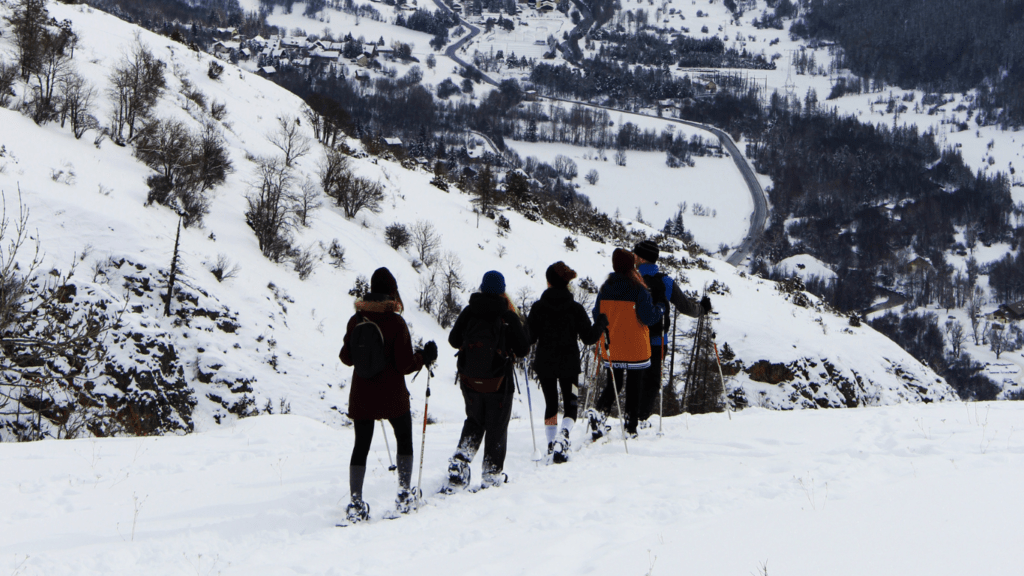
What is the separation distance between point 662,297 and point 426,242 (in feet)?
66.7

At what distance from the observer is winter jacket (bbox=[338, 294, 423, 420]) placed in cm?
→ 441

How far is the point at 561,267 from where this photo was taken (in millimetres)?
5414

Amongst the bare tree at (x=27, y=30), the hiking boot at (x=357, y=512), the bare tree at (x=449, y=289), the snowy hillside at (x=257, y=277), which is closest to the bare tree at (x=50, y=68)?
the bare tree at (x=27, y=30)

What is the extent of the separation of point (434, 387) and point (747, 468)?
13418 millimetres

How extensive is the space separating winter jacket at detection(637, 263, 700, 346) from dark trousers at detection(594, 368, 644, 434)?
519 mm

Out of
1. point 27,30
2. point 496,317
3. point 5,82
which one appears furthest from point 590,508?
point 27,30

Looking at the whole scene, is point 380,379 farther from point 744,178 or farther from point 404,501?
point 744,178

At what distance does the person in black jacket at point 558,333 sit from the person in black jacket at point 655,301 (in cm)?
87

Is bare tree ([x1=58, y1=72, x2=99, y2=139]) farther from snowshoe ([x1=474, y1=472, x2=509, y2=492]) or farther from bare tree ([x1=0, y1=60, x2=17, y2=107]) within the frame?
snowshoe ([x1=474, y1=472, x2=509, y2=492])

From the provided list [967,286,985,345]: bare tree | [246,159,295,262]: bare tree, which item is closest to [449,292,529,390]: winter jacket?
[246,159,295,262]: bare tree

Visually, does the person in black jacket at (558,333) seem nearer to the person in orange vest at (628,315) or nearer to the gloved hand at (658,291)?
the person in orange vest at (628,315)

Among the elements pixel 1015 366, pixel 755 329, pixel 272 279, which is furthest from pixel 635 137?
pixel 272 279

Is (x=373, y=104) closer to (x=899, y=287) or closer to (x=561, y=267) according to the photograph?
(x=899, y=287)

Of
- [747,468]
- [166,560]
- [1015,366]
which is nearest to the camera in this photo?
[166,560]
